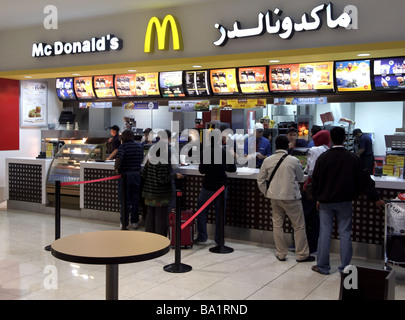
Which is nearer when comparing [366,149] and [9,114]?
[366,149]

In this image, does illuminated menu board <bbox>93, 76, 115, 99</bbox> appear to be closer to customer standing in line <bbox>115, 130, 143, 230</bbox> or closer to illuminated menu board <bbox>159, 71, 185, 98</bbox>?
illuminated menu board <bbox>159, 71, 185, 98</bbox>

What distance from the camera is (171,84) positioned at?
30.9 ft

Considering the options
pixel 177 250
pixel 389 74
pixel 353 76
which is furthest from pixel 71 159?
pixel 389 74

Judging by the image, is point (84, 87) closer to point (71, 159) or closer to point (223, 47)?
point (71, 159)

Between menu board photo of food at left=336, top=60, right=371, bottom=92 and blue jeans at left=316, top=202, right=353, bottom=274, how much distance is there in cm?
277

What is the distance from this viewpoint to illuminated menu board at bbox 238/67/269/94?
27.3ft

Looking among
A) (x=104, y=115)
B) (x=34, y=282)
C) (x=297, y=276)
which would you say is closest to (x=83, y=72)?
(x=104, y=115)

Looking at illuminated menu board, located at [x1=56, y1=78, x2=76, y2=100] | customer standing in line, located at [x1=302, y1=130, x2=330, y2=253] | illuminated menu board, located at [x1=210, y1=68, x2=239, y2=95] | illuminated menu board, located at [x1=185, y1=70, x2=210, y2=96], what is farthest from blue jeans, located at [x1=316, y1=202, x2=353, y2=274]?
illuminated menu board, located at [x1=56, y1=78, x2=76, y2=100]

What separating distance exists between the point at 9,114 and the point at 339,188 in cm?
784

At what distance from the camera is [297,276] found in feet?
18.1
